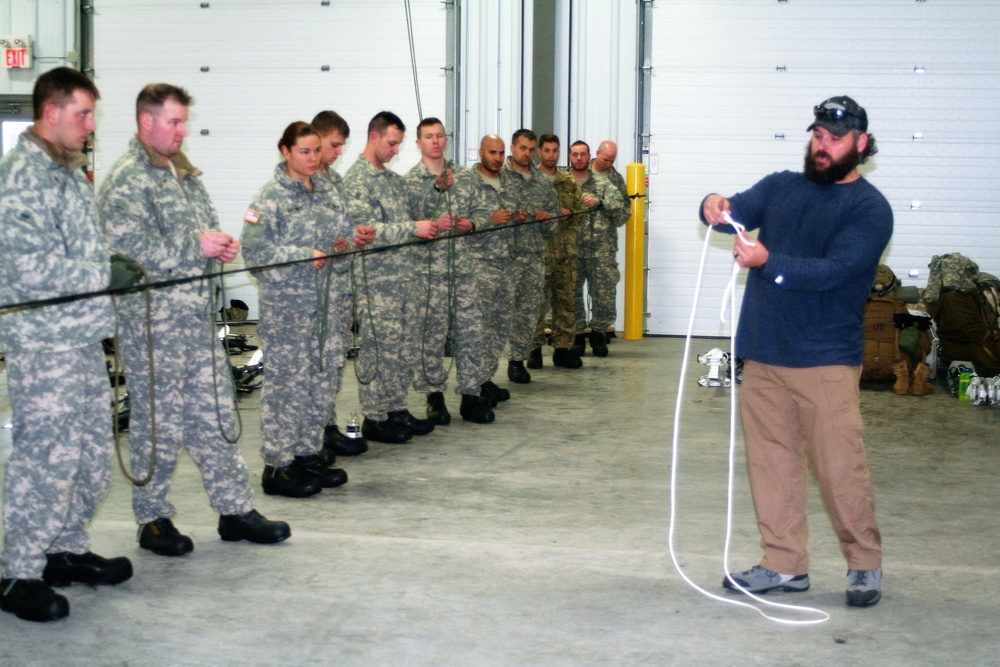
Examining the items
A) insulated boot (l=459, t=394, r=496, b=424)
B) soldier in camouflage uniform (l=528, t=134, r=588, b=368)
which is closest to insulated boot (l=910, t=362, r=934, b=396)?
soldier in camouflage uniform (l=528, t=134, r=588, b=368)

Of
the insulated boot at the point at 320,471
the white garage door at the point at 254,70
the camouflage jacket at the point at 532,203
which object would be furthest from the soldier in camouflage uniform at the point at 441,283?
the white garage door at the point at 254,70

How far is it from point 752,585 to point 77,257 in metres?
2.45

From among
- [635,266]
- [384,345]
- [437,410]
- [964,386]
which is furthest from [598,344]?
[384,345]

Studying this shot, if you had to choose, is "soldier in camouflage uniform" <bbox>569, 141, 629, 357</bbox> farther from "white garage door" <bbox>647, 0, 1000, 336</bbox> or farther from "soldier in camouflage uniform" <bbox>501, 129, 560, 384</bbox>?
"white garage door" <bbox>647, 0, 1000, 336</bbox>

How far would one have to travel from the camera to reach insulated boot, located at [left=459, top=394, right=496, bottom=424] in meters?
7.11

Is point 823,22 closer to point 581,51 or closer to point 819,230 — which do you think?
point 581,51

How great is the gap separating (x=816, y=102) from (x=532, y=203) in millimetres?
4140

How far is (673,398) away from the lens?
8070 mm

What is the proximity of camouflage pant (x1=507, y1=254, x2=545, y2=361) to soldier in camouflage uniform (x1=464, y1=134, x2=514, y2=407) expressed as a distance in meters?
0.38

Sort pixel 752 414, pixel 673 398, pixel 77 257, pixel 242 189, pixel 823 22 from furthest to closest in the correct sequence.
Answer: pixel 242 189, pixel 823 22, pixel 673 398, pixel 752 414, pixel 77 257

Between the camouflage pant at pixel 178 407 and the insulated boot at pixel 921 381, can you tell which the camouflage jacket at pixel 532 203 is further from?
the camouflage pant at pixel 178 407

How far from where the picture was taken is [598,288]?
32.7 feet

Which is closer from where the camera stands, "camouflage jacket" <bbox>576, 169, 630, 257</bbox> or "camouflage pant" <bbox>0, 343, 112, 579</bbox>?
"camouflage pant" <bbox>0, 343, 112, 579</bbox>

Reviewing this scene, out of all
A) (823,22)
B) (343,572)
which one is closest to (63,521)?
(343,572)
